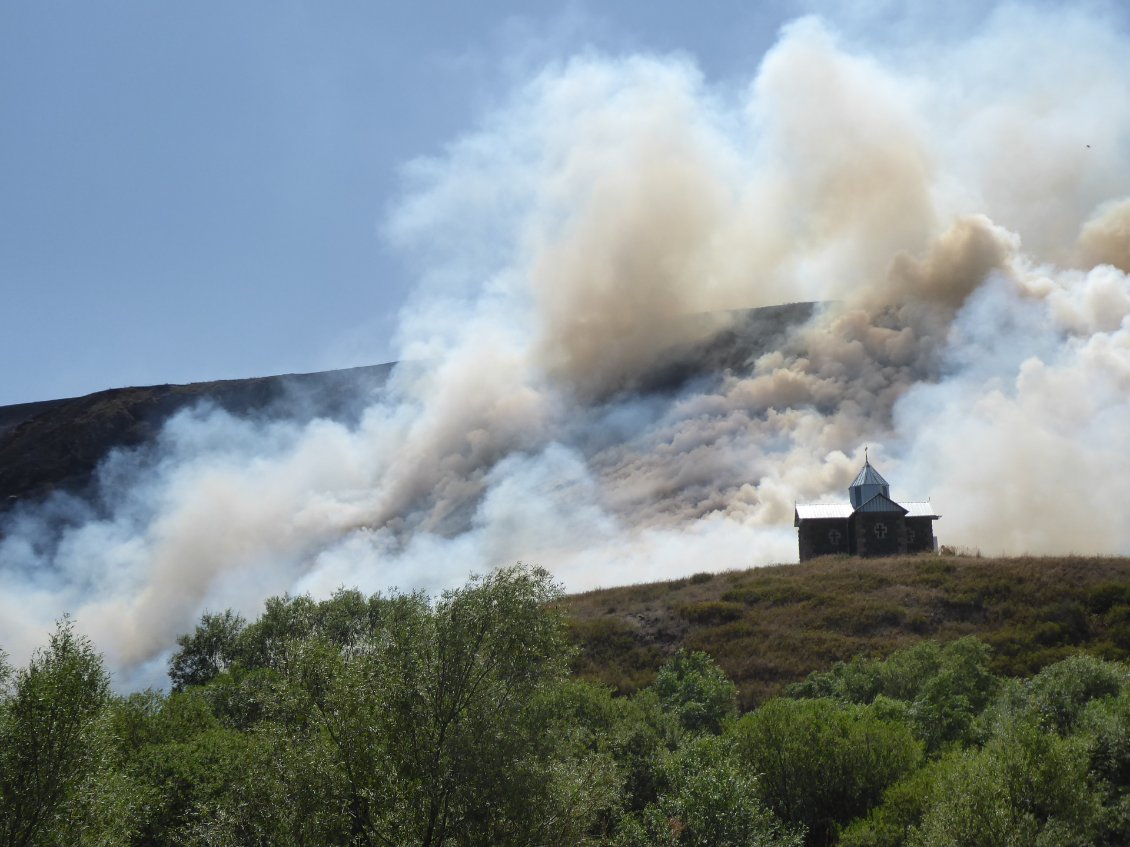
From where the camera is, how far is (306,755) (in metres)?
22.9

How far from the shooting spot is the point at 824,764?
31.0 meters

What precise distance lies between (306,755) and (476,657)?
4960 millimetres

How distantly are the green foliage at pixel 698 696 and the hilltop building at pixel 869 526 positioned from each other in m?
35.8

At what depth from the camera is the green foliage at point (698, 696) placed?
41.8 meters

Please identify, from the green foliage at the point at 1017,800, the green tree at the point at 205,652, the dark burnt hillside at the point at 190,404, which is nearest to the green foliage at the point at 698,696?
the green foliage at the point at 1017,800

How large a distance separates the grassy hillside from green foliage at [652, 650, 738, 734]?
12.7 ft

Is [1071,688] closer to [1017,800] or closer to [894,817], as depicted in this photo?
[894,817]

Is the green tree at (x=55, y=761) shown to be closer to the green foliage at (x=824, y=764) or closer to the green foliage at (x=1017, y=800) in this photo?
the green foliage at (x=824, y=764)

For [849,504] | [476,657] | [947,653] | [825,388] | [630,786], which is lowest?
[630,786]

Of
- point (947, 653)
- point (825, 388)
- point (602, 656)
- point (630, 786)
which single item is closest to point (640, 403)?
point (825, 388)

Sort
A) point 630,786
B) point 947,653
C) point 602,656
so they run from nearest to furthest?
1. point 630,786
2. point 947,653
3. point 602,656

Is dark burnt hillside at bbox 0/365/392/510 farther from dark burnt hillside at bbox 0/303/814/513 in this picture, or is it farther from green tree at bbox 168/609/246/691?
green tree at bbox 168/609/246/691

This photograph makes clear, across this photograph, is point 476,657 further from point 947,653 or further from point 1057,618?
point 1057,618

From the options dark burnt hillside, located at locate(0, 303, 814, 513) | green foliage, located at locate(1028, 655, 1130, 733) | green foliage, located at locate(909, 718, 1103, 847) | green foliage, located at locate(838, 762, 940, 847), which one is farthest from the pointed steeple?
dark burnt hillside, located at locate(0, 303, 814, 513)
